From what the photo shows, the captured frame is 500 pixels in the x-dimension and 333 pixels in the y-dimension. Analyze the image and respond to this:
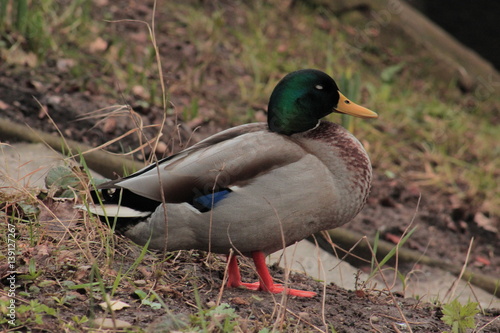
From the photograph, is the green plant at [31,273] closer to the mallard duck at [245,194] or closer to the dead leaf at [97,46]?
the mallard duck at [245,194]

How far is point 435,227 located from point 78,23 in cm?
315

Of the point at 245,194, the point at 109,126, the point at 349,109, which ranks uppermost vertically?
the point at 349,109

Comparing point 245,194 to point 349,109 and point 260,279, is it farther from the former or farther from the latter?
point 349,109

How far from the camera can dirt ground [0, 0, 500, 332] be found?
2.75 m

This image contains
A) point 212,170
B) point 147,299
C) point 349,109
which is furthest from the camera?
point 349,109

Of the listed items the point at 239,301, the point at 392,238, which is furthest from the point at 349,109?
the point at 392,238

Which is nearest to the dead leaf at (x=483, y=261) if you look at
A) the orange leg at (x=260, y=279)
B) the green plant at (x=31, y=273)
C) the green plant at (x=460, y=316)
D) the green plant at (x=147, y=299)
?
the green plant at (x=460, y=316)

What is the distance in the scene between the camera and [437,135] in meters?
5.95

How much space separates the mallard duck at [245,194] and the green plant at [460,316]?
1.81 ft

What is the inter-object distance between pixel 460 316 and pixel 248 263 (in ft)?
3.22

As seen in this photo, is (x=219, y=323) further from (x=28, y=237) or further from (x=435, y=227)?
(x=435, y=227)

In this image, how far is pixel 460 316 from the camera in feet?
9.28

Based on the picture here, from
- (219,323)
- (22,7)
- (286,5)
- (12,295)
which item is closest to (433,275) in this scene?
(219,323)

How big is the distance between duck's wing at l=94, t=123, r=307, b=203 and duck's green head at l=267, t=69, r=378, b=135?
0.18m
